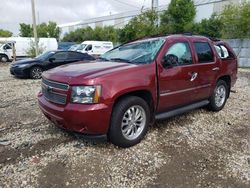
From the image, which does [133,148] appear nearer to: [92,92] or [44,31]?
[92,92]

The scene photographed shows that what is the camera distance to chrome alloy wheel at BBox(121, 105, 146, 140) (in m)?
3.92

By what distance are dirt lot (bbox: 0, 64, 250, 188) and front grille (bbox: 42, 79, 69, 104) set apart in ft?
2.56

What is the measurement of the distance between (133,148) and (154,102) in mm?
816

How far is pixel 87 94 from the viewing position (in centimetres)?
346

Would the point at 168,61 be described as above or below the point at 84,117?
above

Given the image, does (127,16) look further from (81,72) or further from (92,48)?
(81,72)

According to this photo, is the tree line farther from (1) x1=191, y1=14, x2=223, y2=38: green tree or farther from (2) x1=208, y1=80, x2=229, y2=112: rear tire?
(2) x1=208, y1=80, x2=229, y2=112: rear tire

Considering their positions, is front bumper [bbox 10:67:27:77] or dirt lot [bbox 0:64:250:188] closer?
dirt lot [bbox 0:64:250:188]

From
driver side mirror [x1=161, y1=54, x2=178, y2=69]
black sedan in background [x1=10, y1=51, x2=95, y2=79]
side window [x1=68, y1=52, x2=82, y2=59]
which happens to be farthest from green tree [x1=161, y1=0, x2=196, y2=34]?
driver side mirror [x1=161, y1=54, x2=178, y2=69]

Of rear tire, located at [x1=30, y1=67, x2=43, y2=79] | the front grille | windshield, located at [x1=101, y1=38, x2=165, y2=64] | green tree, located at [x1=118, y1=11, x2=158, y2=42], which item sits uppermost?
green tree, located at [x1=118, y1=11, x2=158, y2=42]

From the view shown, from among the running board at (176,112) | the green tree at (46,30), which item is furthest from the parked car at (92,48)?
the green tree at (46,30)

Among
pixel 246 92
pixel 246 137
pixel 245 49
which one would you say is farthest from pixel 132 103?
pixel 245 49

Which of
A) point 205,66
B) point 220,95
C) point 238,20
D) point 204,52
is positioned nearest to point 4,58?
point 238,20

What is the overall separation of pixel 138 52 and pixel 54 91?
65.2 inches
